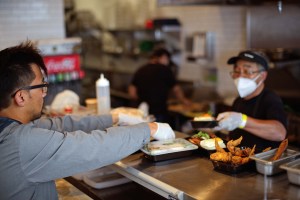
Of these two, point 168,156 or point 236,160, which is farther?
point 168,156

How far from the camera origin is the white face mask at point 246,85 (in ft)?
10.00

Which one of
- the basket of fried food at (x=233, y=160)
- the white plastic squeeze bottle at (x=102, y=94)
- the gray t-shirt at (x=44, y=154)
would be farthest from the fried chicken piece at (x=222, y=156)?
the white plastic squeeze bottle at (x=102, y=94)

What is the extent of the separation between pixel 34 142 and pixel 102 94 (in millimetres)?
1421

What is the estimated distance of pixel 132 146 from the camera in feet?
6.78

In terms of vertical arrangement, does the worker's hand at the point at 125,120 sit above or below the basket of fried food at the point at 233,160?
above

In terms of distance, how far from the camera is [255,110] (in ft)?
9.95

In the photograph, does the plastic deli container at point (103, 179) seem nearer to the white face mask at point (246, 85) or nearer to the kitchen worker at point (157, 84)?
the white face mask at point (246, 85)

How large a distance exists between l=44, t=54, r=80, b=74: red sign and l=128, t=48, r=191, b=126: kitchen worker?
41.8 inches

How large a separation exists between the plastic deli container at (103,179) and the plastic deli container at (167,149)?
1.33 ft

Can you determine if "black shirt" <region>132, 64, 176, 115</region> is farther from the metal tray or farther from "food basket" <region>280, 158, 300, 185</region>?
"food basket" <region>280, 158, 300, 185</region>

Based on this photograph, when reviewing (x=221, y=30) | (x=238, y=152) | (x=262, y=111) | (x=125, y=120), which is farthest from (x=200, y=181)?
(x=221, y=30)

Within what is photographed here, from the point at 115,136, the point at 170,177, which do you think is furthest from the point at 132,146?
the point at 170,177

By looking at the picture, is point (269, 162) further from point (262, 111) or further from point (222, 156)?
point (262, 111)

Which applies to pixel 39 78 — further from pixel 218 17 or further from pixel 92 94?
pixel 218 17
